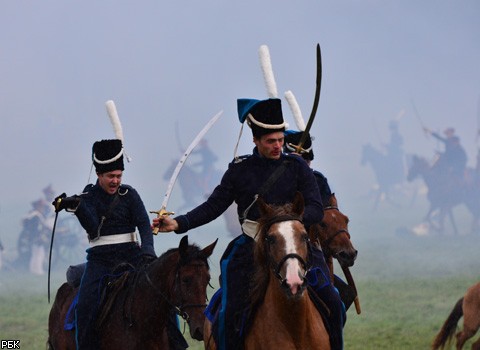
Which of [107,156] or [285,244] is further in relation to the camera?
[107,156]

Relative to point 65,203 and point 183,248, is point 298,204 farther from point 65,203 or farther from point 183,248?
point 65,203

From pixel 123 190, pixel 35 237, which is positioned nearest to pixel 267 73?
pixel 123 190

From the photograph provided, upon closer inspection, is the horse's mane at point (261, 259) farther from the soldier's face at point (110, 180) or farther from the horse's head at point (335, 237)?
the soldier's face at point (110, 180)

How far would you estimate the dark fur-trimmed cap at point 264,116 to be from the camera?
8.05 meters

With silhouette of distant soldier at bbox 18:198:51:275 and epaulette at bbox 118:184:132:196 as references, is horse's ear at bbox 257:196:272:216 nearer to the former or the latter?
epaulette at bbox 118:184:132:196

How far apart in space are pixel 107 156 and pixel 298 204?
336 centimetres

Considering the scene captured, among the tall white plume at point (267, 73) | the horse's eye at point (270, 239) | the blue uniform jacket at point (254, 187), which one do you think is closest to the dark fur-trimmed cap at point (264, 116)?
the blue uniform jacket at point (254, 187)

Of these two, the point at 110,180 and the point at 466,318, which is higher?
the point at 110,180

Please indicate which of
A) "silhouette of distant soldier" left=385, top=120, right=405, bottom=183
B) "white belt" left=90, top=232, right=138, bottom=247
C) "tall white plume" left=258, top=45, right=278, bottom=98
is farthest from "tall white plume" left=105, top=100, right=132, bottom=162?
"silhouette of distant soldier" left=385, top=120, right=405, bottom=183

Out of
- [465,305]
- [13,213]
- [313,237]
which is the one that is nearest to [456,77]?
[13,213]

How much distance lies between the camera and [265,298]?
7.66 metres

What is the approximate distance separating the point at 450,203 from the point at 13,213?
17937mm

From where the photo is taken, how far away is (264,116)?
8.07 metres

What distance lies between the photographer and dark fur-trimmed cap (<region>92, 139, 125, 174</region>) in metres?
10.2
